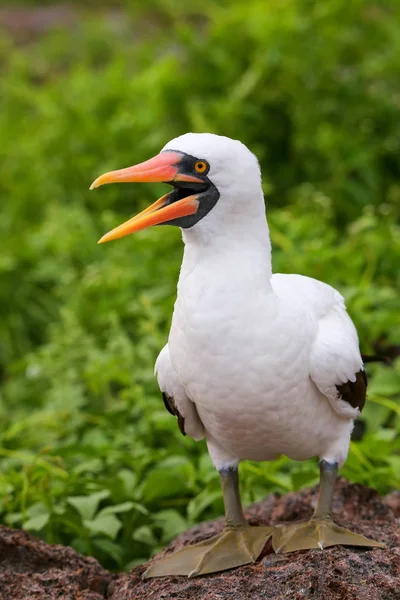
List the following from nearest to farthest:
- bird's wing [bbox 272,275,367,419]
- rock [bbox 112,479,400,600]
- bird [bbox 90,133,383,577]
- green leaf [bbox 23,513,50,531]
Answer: rock [bbox 112,479,400,600], bird [bbox 90,133,383,577], bird's wing [bbox 272,275,367,419], green leaf [bbox 23,513,50,531]

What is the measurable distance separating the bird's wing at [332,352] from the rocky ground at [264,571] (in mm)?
435

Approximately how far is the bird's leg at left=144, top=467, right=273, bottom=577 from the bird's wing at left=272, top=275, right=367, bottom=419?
0.45 metres

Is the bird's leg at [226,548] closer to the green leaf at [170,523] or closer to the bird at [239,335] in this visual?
the bird at [239,335]

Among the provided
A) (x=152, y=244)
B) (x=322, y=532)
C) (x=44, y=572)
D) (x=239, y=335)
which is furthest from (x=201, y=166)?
(x=152, y=244)

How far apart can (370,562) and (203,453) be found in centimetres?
170

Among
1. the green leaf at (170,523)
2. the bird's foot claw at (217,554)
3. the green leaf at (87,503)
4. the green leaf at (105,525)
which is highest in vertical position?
the bird's foot claw at (217,554)

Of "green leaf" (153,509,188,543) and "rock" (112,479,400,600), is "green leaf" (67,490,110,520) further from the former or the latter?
"rock" (112,479,400,600)

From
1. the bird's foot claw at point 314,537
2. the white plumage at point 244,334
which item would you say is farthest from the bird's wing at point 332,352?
the bird's foot claw at point 314,537

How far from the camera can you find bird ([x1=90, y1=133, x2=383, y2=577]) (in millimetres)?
2631

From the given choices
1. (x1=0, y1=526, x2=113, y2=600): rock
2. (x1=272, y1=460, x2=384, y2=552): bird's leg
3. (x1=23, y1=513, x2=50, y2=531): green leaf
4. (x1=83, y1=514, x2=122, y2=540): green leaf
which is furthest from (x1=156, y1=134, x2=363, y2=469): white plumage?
(x1=23, y1=513, x2=50, y2=531): green leaf

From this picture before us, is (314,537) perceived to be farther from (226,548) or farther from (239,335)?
(239,335)

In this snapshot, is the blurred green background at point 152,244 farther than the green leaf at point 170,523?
Yes

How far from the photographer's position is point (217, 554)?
2.92m

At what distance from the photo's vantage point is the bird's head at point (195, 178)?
2.61m
